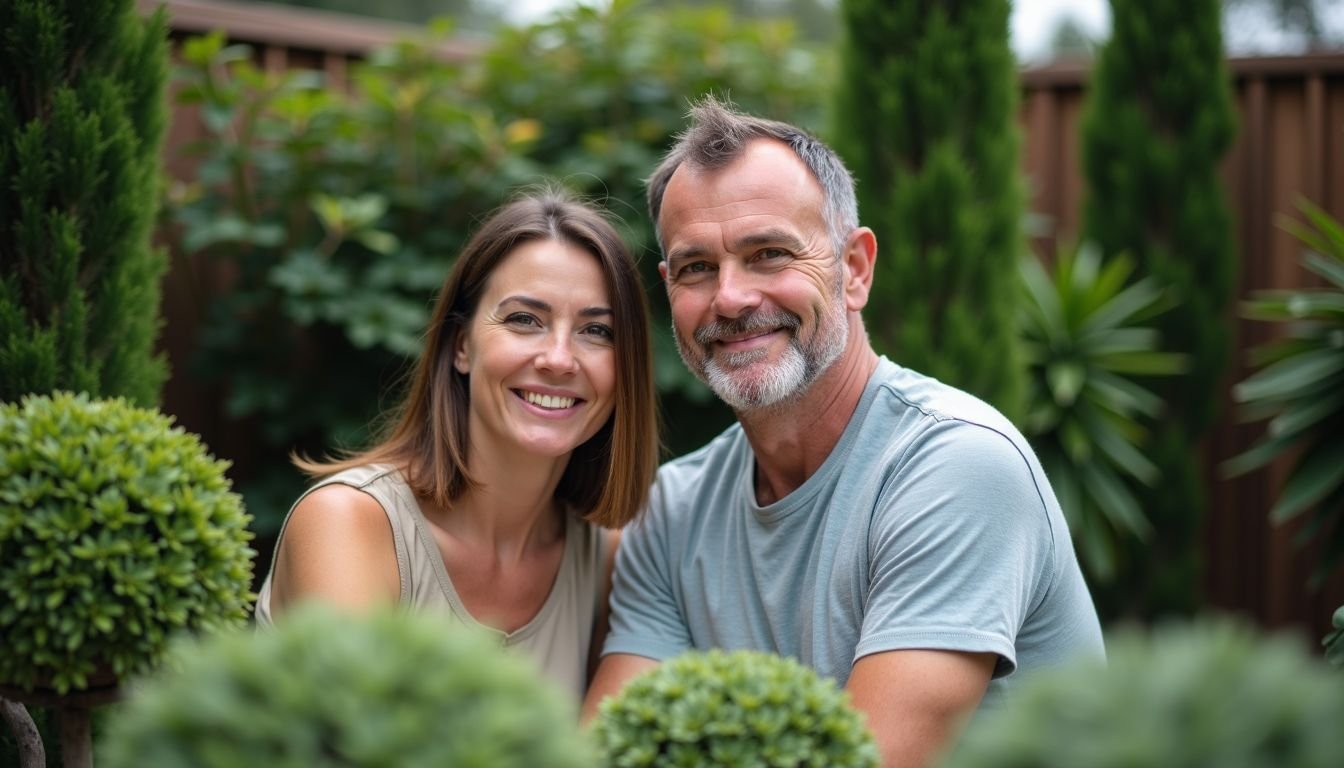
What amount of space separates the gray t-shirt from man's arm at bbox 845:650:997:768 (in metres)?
0.03

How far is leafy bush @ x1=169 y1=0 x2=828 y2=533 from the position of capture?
13.1 feet

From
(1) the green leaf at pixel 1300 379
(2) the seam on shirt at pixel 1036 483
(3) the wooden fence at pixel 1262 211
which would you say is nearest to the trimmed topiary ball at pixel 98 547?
(2) the seam on shirt at pixel 1036 483

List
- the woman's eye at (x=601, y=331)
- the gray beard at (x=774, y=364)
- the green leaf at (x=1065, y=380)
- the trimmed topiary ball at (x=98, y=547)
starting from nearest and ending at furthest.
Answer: the trimmed topiary ball at (x=98, y=547) < the gray beard at (x=774, y=364) < the woman's eye at (x=601, y=331) < the green leaf at (x=1065, y=380)

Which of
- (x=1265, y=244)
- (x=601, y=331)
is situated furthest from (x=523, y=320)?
(x=1265, y=244)

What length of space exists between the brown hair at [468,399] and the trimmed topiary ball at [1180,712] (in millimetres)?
1618

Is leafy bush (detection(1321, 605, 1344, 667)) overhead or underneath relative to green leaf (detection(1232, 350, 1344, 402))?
underneath

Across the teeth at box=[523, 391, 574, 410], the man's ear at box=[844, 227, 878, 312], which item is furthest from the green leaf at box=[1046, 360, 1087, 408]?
the teeth at box=[523, 391, 574, 410]

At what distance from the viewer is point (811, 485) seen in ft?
7.48

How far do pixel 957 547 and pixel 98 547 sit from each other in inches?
51.4

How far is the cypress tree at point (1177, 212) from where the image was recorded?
15.9 ft

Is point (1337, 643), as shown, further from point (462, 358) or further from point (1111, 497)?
point (1111, 497)

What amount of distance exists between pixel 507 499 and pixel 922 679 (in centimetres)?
106

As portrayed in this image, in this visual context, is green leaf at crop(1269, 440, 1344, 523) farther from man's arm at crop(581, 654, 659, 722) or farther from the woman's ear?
the woman's ear

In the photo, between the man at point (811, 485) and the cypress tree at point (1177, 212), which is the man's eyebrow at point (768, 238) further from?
the cypress tree at point (1177, 212)
